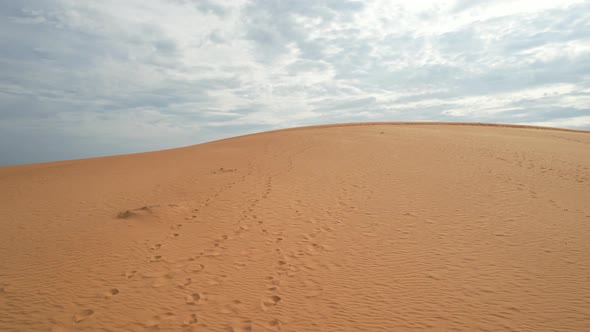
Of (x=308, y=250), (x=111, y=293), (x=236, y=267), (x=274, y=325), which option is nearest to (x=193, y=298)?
(x=236, y=267)

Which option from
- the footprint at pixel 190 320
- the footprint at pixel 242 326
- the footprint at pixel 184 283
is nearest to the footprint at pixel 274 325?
the footprint at pixel 242 326

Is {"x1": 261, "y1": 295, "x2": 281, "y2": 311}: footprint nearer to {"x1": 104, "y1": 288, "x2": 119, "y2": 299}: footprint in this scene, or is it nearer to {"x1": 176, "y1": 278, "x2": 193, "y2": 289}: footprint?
{"x1": 176, "y1": 278, "x2": 193, "y2": 289}: footprint

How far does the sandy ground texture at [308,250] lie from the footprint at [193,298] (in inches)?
1.1

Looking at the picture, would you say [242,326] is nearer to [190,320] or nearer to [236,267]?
[190,320]

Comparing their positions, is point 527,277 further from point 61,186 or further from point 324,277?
point 61,186

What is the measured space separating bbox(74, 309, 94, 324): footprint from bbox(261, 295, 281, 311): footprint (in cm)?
263

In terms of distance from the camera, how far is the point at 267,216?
354 inches

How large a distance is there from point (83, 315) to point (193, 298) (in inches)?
62.8

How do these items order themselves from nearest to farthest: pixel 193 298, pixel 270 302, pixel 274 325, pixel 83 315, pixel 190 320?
pixel 274 325 → pixel 190 320 → pixel 83 315 → pixel 270 302 → pixel 193 298

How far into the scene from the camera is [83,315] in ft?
15.9

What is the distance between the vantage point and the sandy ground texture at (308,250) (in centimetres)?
476

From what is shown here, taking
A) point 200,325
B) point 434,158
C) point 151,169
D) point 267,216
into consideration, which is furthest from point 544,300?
point 151,169

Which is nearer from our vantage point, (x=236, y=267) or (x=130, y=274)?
(x=130, y=274)

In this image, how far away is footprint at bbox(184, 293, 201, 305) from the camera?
520 cm
